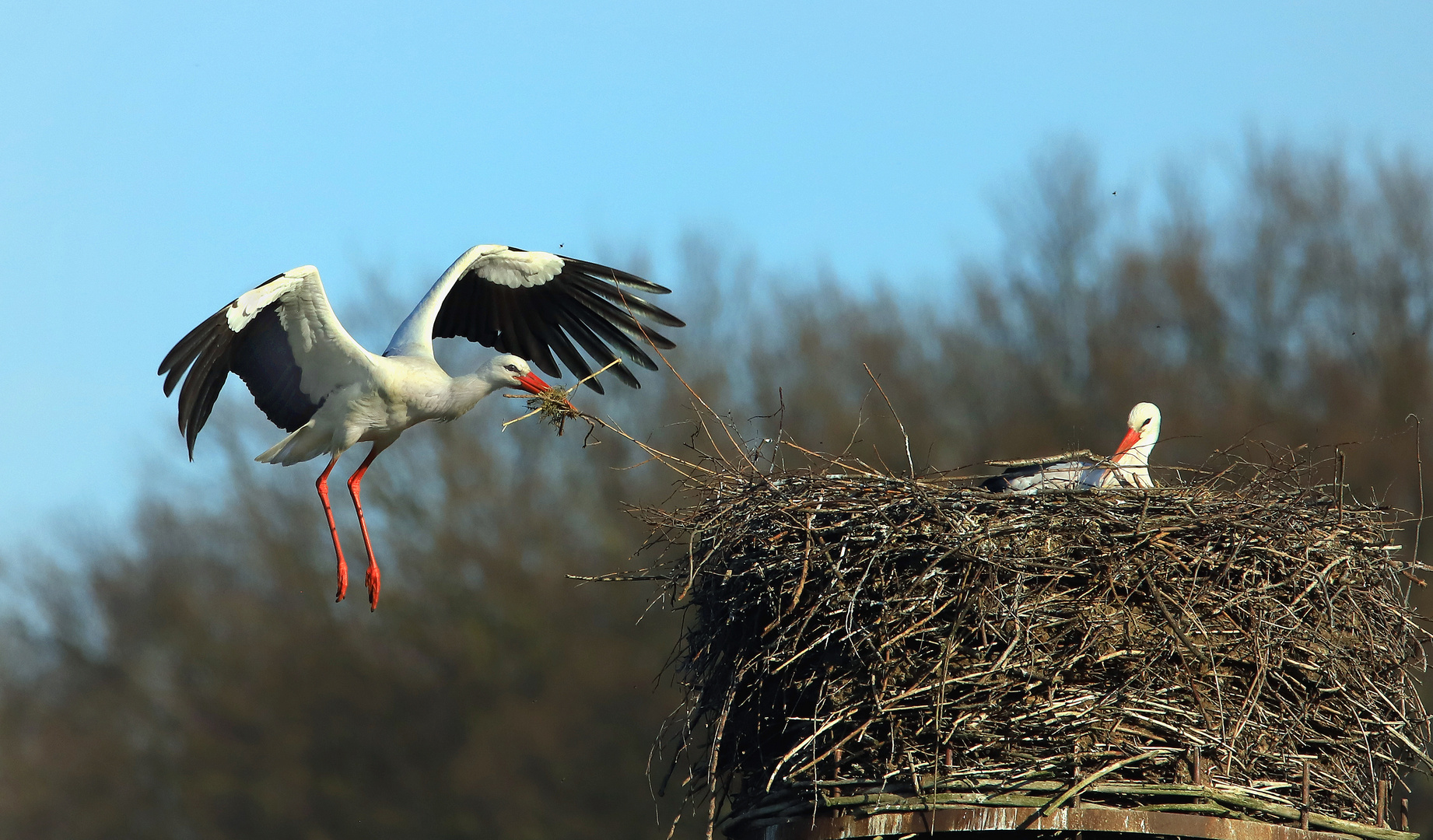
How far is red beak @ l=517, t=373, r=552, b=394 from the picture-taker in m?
7.71

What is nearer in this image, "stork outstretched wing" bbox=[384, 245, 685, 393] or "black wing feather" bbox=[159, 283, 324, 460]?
"black wing feather" bbox=[159, 283, 324, 460]

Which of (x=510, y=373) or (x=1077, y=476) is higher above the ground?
(x=510, y=373)

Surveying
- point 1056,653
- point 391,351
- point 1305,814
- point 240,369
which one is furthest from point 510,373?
point 1305,814

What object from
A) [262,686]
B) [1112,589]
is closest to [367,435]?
[1112,589]

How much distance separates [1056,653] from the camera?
536 cm

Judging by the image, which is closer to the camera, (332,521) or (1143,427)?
(332,521)

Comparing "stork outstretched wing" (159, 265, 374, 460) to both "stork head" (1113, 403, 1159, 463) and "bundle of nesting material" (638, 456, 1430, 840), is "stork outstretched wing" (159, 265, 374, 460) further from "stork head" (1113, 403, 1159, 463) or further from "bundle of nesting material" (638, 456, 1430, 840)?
"stork head" (1113, 403, 1159, 463)

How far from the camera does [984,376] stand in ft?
60.7

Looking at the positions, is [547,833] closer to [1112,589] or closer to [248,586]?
[248,586]

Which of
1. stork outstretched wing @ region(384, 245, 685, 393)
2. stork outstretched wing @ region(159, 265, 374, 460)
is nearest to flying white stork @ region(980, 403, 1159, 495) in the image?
stork outstretched wing @ region(384, 245, 685, 393)

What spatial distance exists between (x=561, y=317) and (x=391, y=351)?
1.05 metres

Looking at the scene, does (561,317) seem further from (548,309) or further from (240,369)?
(240,369)

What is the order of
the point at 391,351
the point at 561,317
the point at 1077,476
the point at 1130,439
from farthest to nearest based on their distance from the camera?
the point at 1130,439, the point at 561,317, the point at 391,351, the point at 1077,476

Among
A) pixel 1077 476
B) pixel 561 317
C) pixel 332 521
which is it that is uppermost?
pixel 561 317
